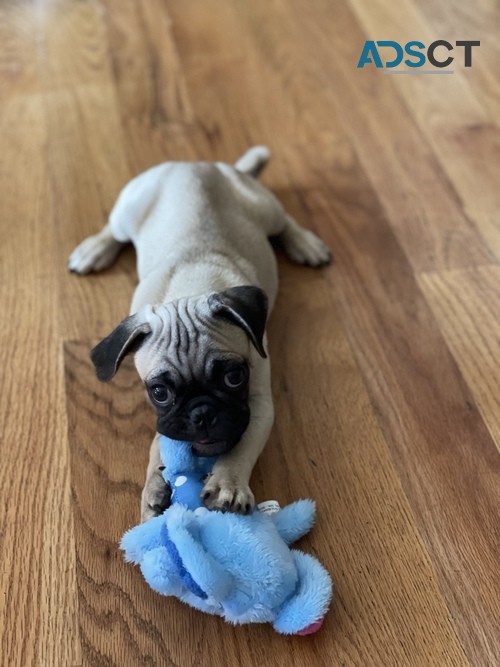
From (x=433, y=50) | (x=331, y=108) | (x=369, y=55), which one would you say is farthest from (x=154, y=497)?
(x=433, y=50)

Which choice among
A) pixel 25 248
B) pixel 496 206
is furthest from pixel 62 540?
pixel 496 206

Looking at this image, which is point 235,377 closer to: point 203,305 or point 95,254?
point 203,305

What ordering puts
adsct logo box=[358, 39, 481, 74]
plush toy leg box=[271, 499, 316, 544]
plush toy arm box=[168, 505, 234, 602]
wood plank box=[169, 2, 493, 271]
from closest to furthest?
plush toy arm box=[168, 505, 234, 602], plush toy leg box=[271, 499, 316, 544], wood plank box=[169, 2, 493, 271], adsct logo box=[358, 39, 481, 74]

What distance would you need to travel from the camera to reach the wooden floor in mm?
2268

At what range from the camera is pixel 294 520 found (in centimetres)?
238

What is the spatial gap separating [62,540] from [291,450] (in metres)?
0.75

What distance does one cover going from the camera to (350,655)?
7.12ft

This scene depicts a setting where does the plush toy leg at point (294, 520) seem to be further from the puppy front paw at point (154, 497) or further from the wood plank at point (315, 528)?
the puppy front paw at point (154, 497)

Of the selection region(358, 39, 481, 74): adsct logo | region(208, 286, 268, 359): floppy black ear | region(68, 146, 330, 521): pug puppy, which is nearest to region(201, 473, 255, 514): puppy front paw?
region(68, 146, 330, 521): pug puppy

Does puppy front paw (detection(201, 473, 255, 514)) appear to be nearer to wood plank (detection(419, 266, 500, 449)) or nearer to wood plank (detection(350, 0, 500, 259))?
wood plank (detection(419, 266, 500, 449))

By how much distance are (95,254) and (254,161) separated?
778 millimetres

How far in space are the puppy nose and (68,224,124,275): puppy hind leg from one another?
1.13 m

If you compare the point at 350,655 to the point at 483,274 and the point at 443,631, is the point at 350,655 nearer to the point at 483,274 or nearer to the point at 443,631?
the point at 443,631

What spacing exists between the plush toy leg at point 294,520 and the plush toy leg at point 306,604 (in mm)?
148
